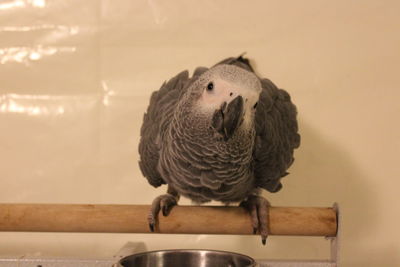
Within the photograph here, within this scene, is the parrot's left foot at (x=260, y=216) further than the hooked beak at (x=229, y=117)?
Yes

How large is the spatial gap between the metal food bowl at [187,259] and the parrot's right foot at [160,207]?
86 mm

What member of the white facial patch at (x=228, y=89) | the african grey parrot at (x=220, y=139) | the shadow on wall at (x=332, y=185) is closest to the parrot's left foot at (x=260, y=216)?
the african grey parrot at (x=220, y=139)

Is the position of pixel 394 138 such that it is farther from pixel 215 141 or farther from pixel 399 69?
pixel 215 141

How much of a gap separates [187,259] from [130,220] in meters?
0.15

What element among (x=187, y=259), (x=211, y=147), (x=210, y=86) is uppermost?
(x=210, y=86)

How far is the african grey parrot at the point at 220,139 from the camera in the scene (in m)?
0.89

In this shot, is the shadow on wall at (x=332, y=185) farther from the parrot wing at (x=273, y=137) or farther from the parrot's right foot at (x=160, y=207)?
the parrot's right foot at (x=160, y=207)

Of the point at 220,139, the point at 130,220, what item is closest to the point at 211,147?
the point at 220,139

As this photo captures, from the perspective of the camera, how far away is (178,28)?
148 centimetres

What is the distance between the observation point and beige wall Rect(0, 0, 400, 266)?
145 centimetres

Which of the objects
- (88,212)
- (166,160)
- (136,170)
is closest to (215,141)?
(166,160)

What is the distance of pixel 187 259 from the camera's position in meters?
0.98

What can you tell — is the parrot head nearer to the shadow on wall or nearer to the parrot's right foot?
the parrot's right foot

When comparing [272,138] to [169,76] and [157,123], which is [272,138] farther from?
[169,76]
